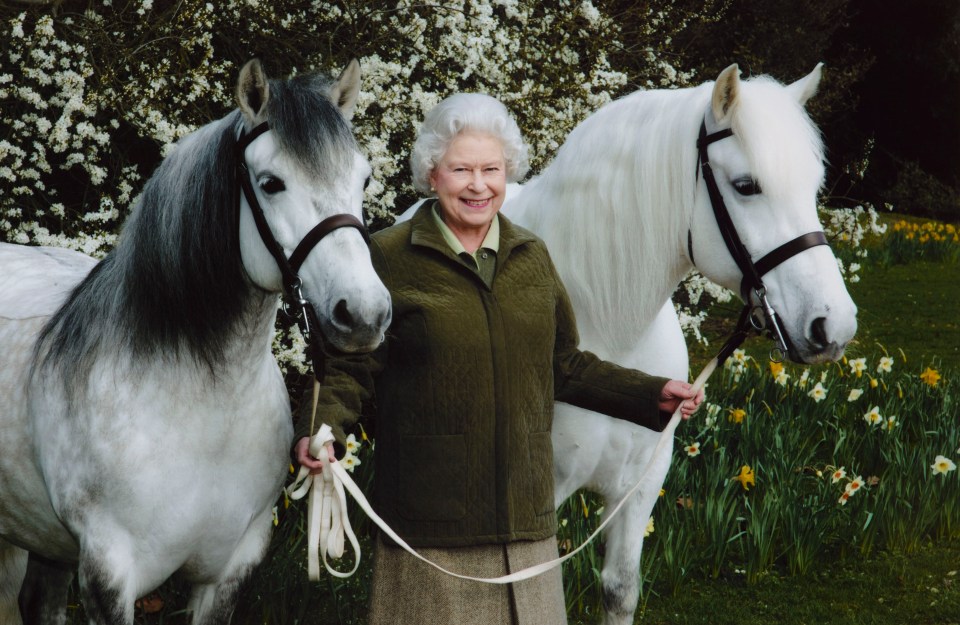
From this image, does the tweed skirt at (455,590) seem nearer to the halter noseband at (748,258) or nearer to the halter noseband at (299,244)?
the halter noseband at (299,244)

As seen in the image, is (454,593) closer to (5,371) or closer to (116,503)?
(116,503)

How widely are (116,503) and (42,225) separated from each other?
11.2ft

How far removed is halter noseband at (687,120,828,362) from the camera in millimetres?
2418

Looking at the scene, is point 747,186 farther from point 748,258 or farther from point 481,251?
point 481,251

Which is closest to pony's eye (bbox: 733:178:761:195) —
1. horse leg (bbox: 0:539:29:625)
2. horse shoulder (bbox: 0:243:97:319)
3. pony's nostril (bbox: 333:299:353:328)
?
pony's nostril (bbox: 333:299:353:328)

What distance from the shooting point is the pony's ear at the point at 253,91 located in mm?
2077

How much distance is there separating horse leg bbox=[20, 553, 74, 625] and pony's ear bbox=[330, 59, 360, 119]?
1.94 m

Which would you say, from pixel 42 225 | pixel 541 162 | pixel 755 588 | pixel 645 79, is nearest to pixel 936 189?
pixel 645 79

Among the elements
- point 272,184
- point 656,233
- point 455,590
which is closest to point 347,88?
point 272,184

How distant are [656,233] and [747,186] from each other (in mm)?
305

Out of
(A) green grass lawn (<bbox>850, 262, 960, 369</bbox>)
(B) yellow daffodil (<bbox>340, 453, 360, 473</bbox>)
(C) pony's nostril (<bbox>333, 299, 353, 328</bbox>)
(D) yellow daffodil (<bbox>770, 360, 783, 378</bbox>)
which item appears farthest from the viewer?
(A) green grass lawn (<bbox>850, 262, 960, 369</bbox>)

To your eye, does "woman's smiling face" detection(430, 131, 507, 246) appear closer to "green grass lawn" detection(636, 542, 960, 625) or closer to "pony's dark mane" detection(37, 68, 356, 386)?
"pony's dark mane" detection(37, 68, 356, 386)

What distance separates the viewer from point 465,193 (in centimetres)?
223

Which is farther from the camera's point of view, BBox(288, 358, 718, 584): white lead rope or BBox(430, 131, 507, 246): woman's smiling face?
BBox(430, 131, 507, 246): woman's smiling face
